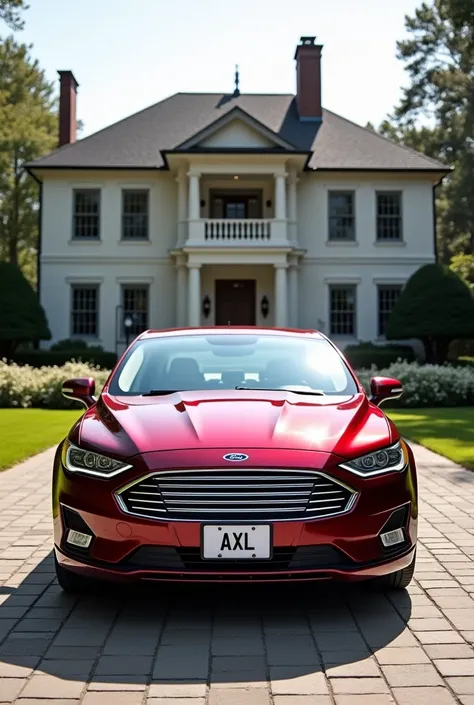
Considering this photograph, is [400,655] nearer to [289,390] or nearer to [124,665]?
[124,665]

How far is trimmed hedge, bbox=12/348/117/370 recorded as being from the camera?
26.3m

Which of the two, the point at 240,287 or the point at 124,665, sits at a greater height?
the point at 240,287

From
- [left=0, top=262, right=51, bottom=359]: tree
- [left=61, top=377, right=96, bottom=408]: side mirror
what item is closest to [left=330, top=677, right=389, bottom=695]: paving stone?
[left=61, top=377, right=96, bottom=408]: side mirror

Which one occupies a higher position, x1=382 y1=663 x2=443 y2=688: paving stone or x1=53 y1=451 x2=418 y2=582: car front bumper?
x1=53 y1=451 x2=418 y2=582: car front bumper

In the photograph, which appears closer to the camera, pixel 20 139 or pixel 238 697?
pixel 238 697

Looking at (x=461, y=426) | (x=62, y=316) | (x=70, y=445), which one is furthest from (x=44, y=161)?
(x=70, y=445)

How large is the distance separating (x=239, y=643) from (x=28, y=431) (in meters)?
10.5

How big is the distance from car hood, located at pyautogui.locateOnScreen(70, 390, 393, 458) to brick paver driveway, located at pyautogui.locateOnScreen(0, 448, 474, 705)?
905 millimetres

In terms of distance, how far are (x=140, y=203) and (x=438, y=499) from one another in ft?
78.5

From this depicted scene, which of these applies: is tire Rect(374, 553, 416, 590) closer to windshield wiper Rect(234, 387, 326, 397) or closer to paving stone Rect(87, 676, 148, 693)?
windshield wiper Rect(234, 387, 326, 397)

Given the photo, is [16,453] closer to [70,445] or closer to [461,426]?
[70,445]

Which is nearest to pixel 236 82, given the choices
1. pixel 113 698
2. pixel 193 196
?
pixel 193 196

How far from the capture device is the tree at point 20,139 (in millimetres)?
45719

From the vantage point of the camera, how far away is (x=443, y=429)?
46.2 ft
